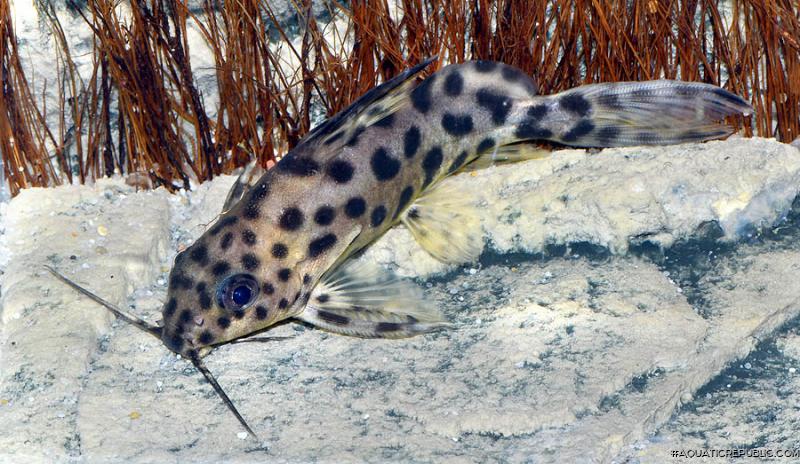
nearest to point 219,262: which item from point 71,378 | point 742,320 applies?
point 71,378

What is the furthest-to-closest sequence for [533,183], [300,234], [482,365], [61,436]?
1. [533,183]
2. [300,234]
3. [482,365]
4. [61,436]

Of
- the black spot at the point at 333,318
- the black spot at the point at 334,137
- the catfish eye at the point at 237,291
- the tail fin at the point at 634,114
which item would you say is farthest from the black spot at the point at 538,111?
the catfish eye at the point at 237,291

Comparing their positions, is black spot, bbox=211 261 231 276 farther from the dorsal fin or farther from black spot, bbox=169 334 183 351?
the dorsal fin

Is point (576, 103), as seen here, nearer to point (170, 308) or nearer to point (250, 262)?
point (250, 262)

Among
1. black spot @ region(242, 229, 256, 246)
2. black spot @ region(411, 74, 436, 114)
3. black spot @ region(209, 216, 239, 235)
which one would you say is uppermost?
black spot @ region(411, 74, 436, 114)

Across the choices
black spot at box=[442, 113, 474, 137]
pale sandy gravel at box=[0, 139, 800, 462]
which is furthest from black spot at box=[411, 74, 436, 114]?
pale sandy gravel at box=[0, 139, 800, 462]

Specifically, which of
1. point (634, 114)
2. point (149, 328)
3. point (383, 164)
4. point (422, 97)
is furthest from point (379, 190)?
point (634, 114)

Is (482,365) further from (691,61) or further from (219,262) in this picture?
(691,61)
